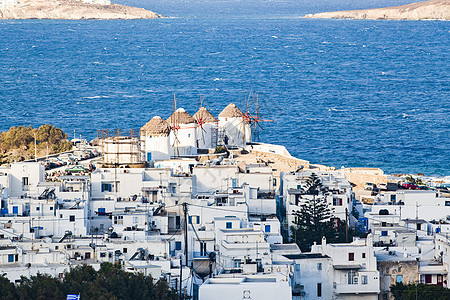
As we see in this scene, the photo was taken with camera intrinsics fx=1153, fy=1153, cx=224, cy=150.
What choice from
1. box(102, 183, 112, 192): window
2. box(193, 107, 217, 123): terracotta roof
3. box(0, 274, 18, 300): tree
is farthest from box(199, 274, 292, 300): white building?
box(193, 107, 217, 123): terracotta roof

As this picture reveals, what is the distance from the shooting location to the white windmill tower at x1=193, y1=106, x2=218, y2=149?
71.1 meters

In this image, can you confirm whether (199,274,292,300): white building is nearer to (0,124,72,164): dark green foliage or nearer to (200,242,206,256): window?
(200,242,206,256): window

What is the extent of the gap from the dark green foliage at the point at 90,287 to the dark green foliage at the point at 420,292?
8.99m

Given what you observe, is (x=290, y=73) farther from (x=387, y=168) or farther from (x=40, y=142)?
(x=40, y=142)

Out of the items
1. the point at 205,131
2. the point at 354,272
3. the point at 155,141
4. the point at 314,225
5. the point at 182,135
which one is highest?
the point at 205,131

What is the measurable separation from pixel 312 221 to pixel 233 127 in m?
22.8

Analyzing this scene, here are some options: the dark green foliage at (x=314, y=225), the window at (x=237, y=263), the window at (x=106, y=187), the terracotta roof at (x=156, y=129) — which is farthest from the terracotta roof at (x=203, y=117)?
the window at (x=237, y=263)

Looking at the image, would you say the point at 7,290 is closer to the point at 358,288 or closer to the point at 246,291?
the point at 246,291

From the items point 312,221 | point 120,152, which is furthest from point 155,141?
point 312,221

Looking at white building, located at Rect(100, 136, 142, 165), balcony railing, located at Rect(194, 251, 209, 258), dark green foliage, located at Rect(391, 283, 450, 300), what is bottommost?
dark green foliage, located at Rect(391, 283, 450, 300)

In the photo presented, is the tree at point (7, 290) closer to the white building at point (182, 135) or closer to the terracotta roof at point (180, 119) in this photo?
the white building at point (182, 135)

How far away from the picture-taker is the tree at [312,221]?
51438mm

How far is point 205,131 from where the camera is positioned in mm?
71562

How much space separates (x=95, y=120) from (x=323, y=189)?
64.7m
